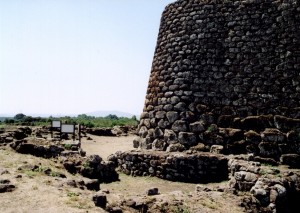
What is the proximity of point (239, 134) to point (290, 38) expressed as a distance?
3.40 meters

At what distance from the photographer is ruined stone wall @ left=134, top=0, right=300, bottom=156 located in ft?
32.0

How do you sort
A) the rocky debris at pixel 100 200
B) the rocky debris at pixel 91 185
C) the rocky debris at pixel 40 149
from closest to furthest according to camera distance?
the rocky debris at pixel 100 200 → the rocky debris at pixel 91 185 → the rocky debris at pixel 40 149

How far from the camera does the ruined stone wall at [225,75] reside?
9.74 m

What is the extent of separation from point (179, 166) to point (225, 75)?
339 cm

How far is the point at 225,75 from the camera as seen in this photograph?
34.3 feet

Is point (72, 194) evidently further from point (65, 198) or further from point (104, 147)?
point (104, 147)

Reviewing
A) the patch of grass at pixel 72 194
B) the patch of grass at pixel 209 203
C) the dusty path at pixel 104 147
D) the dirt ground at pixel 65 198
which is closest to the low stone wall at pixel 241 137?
the dirt ground at pixel 65 198

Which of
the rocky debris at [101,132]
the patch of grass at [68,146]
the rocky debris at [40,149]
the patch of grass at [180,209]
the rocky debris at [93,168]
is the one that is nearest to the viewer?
the patch of grass at [180,209]

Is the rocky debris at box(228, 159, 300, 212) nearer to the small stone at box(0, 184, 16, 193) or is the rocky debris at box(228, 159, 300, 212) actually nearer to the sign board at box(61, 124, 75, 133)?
the small stone at box(0, 184, 16, 193)

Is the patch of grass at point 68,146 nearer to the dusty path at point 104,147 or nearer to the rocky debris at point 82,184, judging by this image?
the dusty path at point 104,147

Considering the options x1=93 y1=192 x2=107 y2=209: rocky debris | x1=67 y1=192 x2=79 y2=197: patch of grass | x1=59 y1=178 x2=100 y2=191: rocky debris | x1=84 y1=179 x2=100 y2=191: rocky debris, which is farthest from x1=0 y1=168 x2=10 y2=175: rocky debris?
x1=93 y1=192 x2=107 y2=209: rocky debris

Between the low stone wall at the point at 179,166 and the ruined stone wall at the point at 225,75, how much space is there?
734 millimetres

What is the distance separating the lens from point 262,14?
10359mm

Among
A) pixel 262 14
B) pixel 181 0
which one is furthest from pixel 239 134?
pixel 181 0
